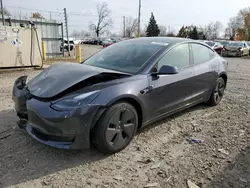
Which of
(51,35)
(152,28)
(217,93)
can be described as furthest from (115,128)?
(152,28)

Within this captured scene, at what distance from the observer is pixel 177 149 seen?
321 cm

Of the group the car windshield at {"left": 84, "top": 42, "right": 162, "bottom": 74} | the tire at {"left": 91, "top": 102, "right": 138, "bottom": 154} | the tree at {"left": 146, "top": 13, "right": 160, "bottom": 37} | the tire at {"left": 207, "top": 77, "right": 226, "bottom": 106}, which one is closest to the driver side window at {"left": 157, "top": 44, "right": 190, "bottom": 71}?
the car windshield at {"left": 84, "top": 42, "right": 162, "bottom": 74}

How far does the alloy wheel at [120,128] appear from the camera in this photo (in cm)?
286

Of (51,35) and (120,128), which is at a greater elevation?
(51,35)

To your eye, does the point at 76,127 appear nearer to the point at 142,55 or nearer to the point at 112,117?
the point at 112,117

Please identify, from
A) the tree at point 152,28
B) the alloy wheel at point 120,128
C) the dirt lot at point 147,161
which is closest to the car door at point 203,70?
the dirt lot at point 147,161

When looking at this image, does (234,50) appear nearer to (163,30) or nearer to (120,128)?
(120,128)

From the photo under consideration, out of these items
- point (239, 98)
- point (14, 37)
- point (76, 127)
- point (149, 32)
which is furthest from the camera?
point (149, 32)

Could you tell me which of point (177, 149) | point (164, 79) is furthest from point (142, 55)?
point (177, 149)

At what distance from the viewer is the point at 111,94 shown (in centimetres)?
281

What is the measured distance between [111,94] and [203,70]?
230cm

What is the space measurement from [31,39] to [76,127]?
7.93 metres

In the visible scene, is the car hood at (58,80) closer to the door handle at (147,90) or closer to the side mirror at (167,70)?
the door handle at (147,90)

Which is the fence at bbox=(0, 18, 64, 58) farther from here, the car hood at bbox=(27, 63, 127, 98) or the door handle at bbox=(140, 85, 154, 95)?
the door handle at bbox=(140, 85, 154, 95)
